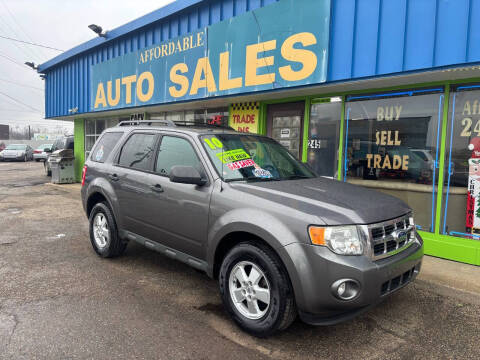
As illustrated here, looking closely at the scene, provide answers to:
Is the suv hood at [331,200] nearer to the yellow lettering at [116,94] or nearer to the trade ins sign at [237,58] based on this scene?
the trade ins sign at [237,58]

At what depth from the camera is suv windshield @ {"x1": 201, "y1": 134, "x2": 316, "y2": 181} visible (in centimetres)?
353

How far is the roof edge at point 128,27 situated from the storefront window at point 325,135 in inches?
154

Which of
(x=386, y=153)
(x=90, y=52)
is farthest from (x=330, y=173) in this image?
(x=90, y=52)

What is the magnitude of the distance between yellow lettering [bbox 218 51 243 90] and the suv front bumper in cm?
511

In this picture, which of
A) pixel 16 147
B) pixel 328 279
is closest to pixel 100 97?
pixel 328 279

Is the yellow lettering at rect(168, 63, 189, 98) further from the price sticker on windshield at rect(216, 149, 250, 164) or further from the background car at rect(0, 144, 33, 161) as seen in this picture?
the background car at rect(0, 144, 33, 161)

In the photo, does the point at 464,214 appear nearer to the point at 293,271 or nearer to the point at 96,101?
the point at 293,271

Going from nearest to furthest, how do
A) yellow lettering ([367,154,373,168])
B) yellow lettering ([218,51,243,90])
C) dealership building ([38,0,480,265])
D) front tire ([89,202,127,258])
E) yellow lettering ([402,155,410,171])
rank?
front tire ([89,202,127,258]) → dealership building ([38,0,480,265]) → yellow lettering ([402,155,410,171]) → yellow lettering ([367,154,373,168]) → yellow lettering ([218,51,243,90])

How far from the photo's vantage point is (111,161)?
4.81 m

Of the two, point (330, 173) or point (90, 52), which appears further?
point (90, 52)

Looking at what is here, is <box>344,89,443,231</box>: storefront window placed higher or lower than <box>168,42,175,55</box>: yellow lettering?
lower

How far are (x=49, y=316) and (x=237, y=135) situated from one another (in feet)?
8.80

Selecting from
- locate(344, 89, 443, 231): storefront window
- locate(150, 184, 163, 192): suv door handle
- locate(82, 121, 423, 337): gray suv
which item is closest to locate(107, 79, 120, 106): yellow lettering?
locate(82, 121, 423, 337): gray suv

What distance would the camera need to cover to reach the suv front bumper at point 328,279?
2572mm
